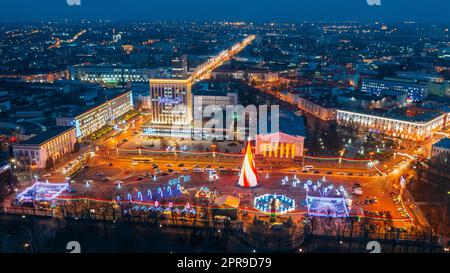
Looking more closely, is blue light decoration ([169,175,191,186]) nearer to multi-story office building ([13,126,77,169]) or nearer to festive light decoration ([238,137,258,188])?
festive light decoration ([238,137,258,188])

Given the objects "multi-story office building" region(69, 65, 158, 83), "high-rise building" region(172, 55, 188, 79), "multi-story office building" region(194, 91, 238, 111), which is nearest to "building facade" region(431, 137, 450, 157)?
"multi-story office building" region(194, 91, 238, 111)

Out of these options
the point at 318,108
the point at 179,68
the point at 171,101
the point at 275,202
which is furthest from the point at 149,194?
the point at 318,108

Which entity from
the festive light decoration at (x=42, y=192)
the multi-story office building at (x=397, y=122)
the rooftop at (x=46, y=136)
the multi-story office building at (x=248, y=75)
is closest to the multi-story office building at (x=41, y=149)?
the rooftop at (x=46, y=136)

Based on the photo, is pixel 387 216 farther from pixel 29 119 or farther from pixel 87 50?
pixel 87 50

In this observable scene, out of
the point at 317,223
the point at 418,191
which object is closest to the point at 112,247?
the point at 317,223

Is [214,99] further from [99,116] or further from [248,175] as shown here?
[248,175]

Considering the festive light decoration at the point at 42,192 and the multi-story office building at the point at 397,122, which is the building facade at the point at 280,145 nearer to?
the multi-story office building at the point at 397,122
